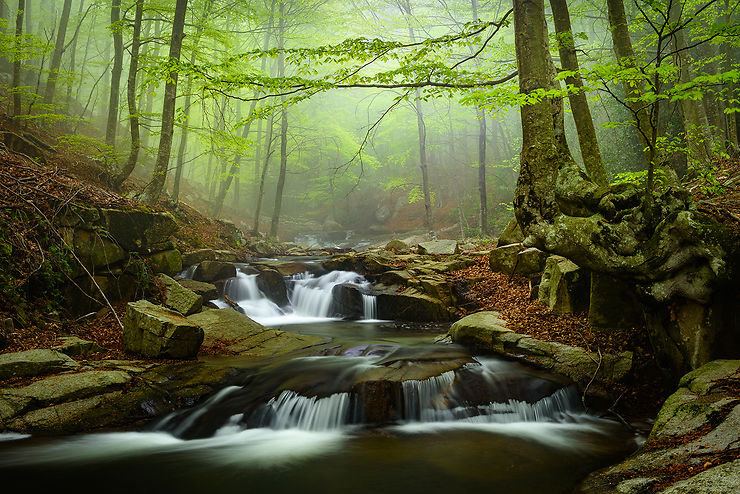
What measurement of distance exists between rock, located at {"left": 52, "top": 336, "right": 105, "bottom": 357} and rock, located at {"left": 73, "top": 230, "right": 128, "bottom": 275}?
159 centimetres

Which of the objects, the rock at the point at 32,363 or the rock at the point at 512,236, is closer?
the rock at the point at 32,363

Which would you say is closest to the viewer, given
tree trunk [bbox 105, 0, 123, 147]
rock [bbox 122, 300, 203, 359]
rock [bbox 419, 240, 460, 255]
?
rock [bbox 122, 300, 203, 359]

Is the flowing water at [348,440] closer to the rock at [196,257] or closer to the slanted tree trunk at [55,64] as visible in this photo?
the rock at [196,257]

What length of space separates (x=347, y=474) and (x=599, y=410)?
333 cm

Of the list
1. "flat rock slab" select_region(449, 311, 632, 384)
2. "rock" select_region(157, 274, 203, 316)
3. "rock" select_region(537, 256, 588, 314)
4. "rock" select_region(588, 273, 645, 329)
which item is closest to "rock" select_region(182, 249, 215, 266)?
"rock" select_region(157, 274, 203, 316)

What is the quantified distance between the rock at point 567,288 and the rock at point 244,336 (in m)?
4.41

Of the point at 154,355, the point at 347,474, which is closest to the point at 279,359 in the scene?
the point at 154,355

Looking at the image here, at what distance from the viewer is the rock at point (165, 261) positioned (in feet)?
27.2

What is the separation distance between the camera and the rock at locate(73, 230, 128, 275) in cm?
680

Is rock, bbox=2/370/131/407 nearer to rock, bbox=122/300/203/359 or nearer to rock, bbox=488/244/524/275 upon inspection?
rock, bbox=122/300/203/359

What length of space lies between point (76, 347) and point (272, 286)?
6.17 metres

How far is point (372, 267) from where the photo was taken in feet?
40.1

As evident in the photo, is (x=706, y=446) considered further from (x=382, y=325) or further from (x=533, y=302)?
(x=382, y=325)

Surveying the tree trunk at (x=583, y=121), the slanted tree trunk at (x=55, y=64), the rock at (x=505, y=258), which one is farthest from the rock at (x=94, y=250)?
the tree trunk at (x=583, y=121)
